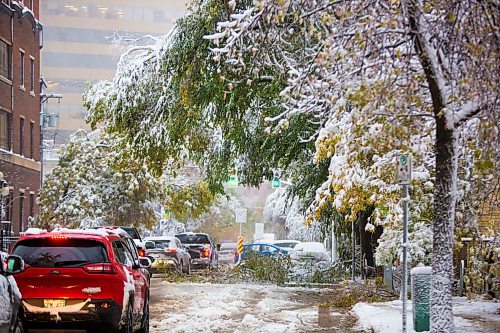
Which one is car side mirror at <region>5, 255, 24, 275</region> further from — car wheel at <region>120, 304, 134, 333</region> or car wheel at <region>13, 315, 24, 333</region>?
car wheel at <region>120, 304, 134, 333</region>

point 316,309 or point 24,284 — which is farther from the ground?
point 24,284

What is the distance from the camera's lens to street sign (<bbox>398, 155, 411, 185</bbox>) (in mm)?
13094

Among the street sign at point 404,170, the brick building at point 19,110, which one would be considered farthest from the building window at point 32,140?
the street sign at point 404,170

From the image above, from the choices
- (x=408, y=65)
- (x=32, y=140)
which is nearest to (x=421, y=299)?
(x=408, y=65)

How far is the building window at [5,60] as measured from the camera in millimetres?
39188

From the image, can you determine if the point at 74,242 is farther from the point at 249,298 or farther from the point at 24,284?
the point at 249,298

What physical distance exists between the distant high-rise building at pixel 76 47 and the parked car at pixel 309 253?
78.3m

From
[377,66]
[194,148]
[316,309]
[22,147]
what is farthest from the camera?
[22,147]

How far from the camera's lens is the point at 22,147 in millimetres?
42281

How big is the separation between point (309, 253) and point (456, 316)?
15.7 m

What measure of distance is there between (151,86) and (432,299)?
616 inches

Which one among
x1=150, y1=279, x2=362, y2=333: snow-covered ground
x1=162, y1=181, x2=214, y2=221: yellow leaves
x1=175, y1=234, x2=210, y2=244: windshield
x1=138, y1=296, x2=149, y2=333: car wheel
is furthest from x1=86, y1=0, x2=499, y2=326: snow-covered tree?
x1=162, y1=181, x2=214, y2=221: yellow leaves

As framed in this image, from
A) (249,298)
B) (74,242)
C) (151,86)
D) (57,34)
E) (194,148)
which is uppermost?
(57,34)

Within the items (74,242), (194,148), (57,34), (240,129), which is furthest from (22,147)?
(57,34)
